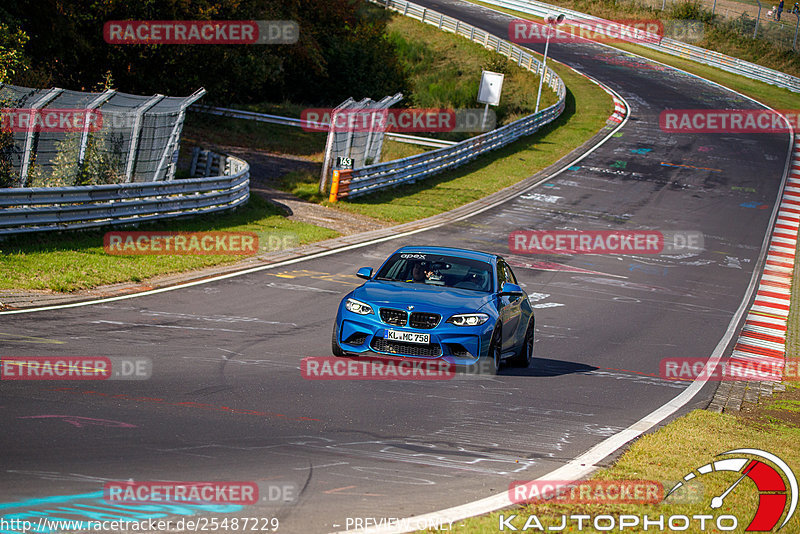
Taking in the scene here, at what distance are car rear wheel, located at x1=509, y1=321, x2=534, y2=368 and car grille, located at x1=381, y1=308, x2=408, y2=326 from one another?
251cm

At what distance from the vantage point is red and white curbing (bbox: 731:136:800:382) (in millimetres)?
16906

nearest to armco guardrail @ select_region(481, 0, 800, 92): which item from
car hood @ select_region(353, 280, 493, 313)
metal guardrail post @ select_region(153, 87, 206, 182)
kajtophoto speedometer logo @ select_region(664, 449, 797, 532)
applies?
metal guardrail post @ select_region(153, 87, 206, 182)

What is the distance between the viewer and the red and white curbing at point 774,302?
1691 cm

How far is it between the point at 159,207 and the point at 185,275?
157 inches

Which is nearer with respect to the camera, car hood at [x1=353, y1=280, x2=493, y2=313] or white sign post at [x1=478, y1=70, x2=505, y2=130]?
car hood at [x1=353, y1=280, x2=493, y2=313]

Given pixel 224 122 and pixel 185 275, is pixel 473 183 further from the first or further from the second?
pixel 185 275

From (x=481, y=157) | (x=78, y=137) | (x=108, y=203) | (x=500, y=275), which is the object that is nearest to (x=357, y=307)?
(x=500, y=275)

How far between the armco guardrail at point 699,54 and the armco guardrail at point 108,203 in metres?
52.9

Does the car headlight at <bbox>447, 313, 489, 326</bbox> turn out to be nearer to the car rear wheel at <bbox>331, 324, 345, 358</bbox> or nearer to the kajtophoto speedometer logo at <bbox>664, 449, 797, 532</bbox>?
the car rear wheel at <bbox>331, 324, 345, 358</bbox>

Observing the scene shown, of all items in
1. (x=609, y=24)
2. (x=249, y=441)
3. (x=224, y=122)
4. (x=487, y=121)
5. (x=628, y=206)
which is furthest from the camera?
(x=609, y=24)

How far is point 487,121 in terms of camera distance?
167 feet

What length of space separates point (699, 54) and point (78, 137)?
6394 cm

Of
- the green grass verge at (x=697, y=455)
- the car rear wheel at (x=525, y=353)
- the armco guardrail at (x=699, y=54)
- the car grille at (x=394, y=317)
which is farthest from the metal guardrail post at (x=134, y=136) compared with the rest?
the armco guardrail at (x=699, y=54)

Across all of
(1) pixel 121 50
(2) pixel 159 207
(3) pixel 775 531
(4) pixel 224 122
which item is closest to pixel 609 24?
(4) pixel 224 122
